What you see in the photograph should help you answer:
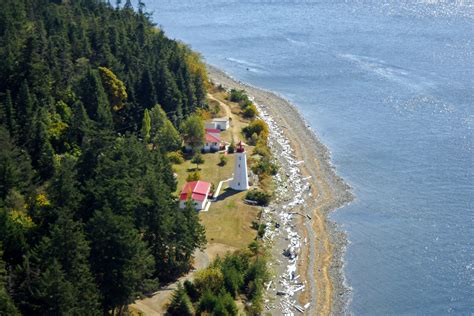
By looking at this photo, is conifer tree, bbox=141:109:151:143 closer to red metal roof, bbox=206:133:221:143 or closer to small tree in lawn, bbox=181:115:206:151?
small tree in lawn, bbox=181:115:206:151

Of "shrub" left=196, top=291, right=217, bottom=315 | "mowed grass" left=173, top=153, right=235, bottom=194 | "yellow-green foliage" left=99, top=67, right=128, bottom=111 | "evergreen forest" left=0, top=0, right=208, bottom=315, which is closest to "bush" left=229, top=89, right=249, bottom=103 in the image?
"evergreen forest" left=0, top=0, right=208, bottom=315

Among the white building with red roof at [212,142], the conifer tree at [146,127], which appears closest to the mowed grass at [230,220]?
the white building with red roof at [212,142]

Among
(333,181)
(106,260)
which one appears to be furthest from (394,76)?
(106,260)

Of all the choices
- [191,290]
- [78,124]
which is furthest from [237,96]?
[191,290]

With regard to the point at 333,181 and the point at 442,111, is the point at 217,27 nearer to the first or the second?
the point at 442,111

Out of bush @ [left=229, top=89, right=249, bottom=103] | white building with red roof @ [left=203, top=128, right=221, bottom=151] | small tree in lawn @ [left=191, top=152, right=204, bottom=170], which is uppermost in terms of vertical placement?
bush @ [left=229, top=89, right=249, bottom=103]

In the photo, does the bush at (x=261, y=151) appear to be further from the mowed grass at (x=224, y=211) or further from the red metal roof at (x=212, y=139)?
the red metal roof at (x=212, y=139)

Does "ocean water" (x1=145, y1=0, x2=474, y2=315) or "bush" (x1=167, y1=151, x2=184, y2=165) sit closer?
"ocean water" (x1=145, y1=0, x2=474, y2=315)
